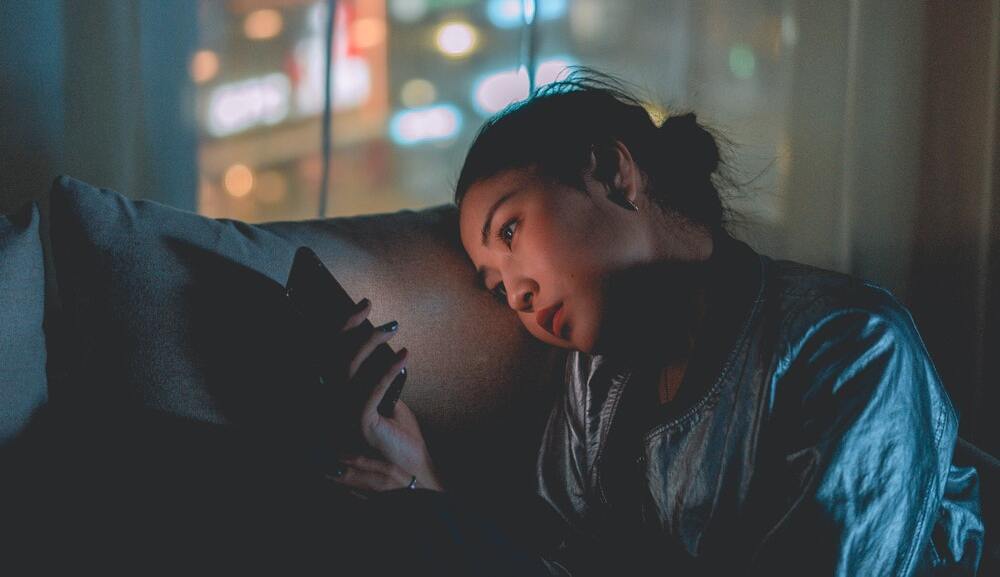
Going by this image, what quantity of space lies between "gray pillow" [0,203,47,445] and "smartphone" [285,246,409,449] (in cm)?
29

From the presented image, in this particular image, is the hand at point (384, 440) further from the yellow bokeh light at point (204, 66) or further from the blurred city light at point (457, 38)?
the blurred city light at point (457, 38)

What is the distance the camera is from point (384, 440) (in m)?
1.04

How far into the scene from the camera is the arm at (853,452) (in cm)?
83

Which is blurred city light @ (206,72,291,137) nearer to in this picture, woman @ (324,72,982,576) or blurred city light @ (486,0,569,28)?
blurred city light @ (486,0,569,28)

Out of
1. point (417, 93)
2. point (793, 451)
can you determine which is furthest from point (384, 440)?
point (417, 93)

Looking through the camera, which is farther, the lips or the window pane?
the window pane

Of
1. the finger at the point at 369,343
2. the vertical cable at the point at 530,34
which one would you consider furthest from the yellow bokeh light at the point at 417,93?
the finger at the point at 369,343

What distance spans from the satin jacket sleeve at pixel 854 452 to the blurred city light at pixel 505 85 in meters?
1.04

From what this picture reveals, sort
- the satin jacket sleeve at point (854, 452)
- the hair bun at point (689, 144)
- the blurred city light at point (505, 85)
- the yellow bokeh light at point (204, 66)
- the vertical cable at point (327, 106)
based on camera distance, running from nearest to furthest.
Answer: the satin jacket sleeve at point (854, 452), the hair bun at point (689, 144), the yellow bokeh light at point (204, 66), the vertical cable at point (327, 106), the blurred city light at point (505, 85)

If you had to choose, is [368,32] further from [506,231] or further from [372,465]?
[372,465]

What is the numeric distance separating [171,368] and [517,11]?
1.15 metres

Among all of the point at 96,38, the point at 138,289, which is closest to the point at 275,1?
the point at 96,38

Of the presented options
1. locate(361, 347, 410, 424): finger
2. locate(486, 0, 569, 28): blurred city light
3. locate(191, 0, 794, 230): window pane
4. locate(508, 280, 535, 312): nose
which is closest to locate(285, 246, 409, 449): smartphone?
locate(361, 347, 410, 424): finger

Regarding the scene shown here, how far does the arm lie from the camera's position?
825 millimetres
